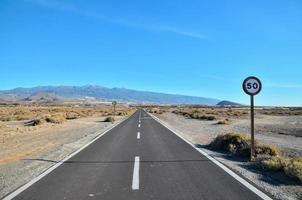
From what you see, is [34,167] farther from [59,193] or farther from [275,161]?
[275,161]

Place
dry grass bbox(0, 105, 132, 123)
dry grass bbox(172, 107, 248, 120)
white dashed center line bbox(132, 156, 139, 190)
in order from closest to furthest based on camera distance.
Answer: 1. white dashed center line bbox(132, 156, 139, 190)
2. dry grass bbox(0, 105, 132, 123)
3. dry grass bbox(172, 107, 248, 120)

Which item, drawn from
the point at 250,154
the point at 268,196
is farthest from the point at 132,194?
the point at 250,154

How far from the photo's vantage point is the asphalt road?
786cm

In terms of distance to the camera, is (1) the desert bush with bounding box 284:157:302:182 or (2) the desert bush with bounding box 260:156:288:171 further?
(2) the desert bush with bounding box 260:156:288:171

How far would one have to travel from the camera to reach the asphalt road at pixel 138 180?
7.86 metres

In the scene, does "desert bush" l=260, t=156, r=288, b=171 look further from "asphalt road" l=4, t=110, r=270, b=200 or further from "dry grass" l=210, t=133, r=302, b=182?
"asphalt road" l=4, t=110, r=270, b=200

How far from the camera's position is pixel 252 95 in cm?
1330

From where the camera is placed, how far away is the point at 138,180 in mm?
9391

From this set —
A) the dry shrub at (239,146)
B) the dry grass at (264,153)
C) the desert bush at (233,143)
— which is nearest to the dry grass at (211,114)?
the desert bush at (233,143)

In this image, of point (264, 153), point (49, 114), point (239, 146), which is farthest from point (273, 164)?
point (49, 114)

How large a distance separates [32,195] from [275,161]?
22.5ft

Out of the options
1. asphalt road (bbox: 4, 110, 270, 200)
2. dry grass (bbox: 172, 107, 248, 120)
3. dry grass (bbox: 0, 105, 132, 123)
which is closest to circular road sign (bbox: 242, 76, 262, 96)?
asphalt road (bbox: 4, 110, 270, 200)

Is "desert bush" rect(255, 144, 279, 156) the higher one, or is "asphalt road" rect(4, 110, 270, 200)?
"desert bush" rect(255, 144, 279, 156)

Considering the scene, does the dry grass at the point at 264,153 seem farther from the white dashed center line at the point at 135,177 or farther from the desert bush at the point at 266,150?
the white dashed center line at the point at 135,177
